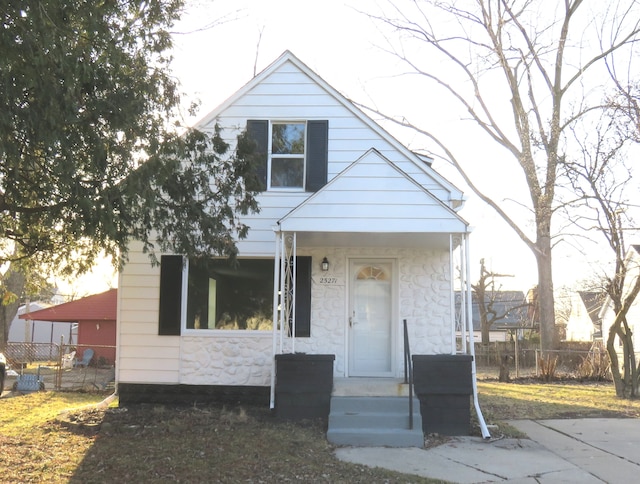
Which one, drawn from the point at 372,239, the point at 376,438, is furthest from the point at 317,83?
the point at 376,438

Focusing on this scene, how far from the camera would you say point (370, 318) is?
10602mm

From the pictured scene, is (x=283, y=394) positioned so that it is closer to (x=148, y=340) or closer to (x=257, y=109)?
(x=148, y=340)

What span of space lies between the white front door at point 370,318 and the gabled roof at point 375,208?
6.27 feet

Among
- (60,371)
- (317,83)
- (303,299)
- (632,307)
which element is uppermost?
(317,83)

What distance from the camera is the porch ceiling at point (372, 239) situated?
930 cm

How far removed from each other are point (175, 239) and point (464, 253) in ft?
14.0

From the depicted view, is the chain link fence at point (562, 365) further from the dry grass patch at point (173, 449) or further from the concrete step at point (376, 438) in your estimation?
the dry grass patch at point (173, 449)

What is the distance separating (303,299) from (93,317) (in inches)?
813

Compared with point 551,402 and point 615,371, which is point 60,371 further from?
point 615,371

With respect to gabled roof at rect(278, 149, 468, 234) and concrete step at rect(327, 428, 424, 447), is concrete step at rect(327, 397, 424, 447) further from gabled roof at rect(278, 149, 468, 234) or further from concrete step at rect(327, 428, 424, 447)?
gabled roof at rect(278, 149, 468, 234)

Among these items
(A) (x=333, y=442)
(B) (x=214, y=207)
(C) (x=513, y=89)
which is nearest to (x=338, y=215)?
(B) (x=214, y=207)

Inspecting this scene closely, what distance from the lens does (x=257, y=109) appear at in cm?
1105

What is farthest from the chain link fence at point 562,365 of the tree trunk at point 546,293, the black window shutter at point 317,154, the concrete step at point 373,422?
the black window shutter at point 317,154

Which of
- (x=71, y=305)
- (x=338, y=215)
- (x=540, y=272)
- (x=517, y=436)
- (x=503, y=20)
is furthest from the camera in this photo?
(x=71, y=305)
